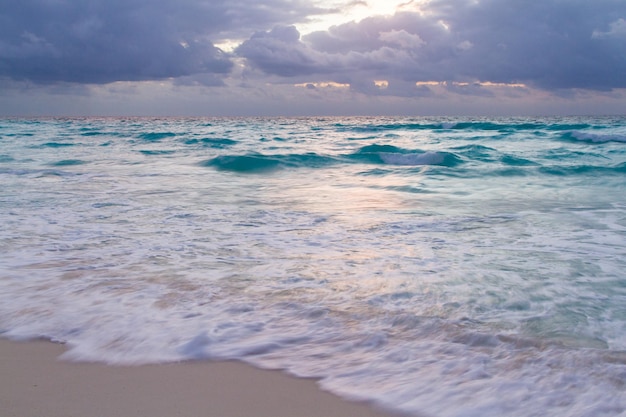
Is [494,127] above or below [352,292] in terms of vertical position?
above

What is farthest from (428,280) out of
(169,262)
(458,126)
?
(458,126)

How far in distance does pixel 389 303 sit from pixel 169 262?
1992mm

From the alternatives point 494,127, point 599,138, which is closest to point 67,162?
point 599,138

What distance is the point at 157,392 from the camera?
7.87 ft

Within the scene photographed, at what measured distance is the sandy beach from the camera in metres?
2.26

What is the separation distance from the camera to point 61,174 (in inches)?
472

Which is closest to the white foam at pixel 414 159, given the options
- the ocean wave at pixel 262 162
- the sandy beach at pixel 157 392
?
the ocean wave at pixel 262 162

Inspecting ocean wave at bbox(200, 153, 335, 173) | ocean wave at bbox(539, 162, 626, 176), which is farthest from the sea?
ocean wave at bbox(200, 153, 335, 173)

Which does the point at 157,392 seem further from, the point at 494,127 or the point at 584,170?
the point at 494,127

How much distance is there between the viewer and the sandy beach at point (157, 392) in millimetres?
2256

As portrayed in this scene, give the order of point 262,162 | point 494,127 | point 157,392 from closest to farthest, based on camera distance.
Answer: point 157,392 → point 262,162 → point 494,127

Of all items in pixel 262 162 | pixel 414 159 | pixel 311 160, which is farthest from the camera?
pixel 414 159

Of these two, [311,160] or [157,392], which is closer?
[157,392]

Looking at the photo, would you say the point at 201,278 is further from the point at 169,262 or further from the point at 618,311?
the point at 618,311
